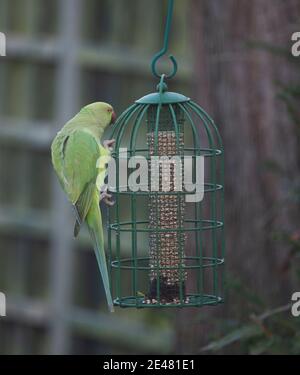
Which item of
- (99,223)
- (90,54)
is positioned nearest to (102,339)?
(90,54)

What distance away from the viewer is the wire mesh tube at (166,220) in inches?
188

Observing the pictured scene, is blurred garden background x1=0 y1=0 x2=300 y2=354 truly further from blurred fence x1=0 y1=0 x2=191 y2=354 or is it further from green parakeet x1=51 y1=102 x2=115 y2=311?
green parakeet x1=51 y1=102 x2=115 y2=311

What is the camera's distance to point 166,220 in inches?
192

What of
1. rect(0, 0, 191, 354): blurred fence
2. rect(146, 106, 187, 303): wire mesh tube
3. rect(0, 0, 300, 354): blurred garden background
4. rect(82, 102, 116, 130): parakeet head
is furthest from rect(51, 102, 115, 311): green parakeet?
rect(0, 0, 191, 354): blurred fence

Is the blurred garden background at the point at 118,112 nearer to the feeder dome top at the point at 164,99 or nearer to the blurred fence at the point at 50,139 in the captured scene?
the blurred fence at the point at 50,139

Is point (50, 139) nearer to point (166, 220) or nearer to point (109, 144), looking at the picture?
point (109, 144)

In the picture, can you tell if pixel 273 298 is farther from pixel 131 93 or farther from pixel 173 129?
pixel 131 93

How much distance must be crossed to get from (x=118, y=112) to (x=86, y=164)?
13.9 feet

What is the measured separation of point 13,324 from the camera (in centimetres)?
1010

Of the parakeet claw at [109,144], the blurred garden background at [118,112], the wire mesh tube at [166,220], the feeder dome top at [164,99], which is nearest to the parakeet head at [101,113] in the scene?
the parakeet claw at [109,144]

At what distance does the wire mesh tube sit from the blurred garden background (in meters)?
0.85

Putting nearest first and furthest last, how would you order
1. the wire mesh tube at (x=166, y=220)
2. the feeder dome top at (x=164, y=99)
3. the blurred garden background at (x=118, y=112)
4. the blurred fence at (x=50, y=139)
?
the feeder dome top at (x=164, y=99), the wire mesh tube at (x=166, y=220), the blurred garden background at (x=118, y=112), the blurred fence at (x=50, y=139)

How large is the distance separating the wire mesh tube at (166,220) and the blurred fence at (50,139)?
3.73m

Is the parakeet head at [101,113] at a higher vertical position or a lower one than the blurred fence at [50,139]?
lower
